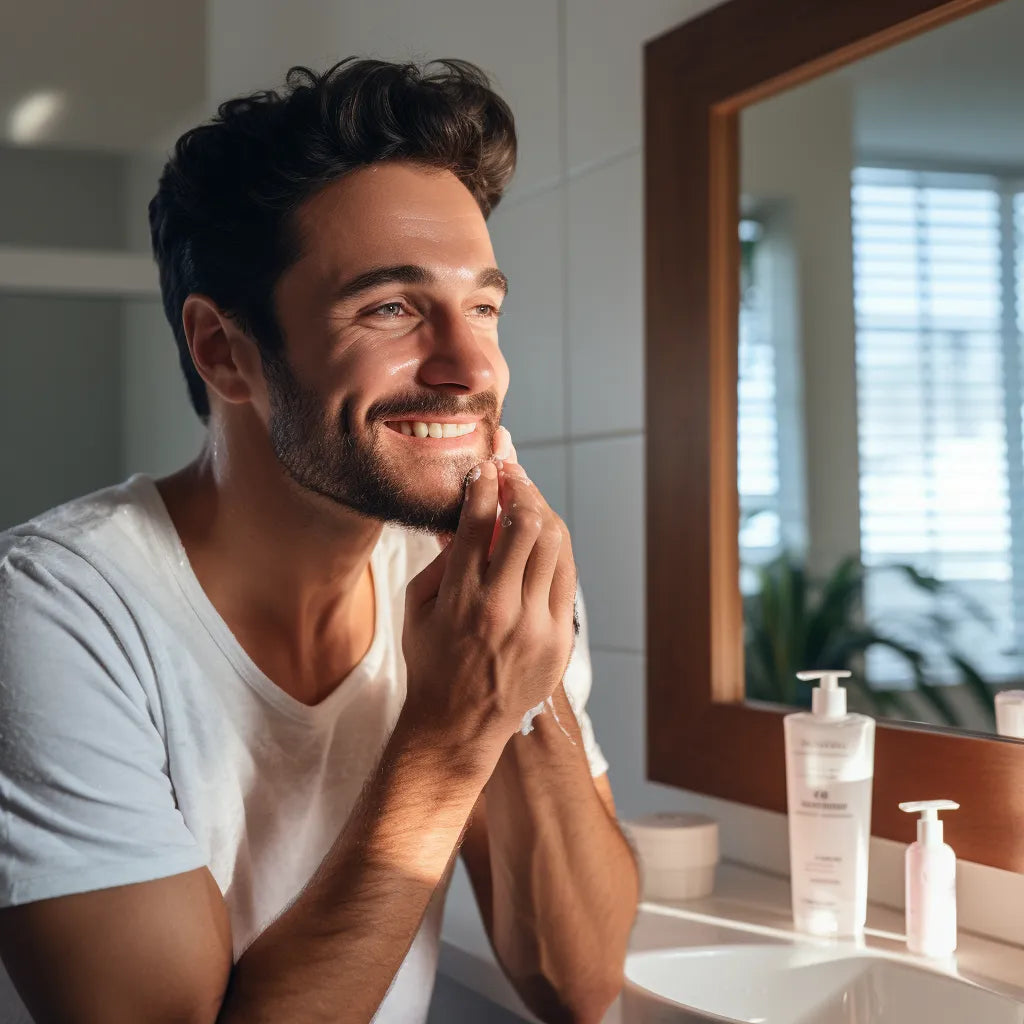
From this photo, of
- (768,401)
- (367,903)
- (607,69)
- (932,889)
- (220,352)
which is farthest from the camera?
(607,69)

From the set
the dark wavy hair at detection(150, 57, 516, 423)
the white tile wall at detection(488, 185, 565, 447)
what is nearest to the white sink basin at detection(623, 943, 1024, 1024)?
the dark wavy hair at detection(150, 57, 516, 423)

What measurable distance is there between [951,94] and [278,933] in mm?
853

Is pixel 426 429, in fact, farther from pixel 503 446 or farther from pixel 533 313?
pixel 533 313

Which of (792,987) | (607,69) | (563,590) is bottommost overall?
(792,987)

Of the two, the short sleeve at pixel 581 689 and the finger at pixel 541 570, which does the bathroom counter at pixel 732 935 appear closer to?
the short sleeve at pixel 581 689

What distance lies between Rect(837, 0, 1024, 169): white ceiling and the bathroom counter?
0.63 m

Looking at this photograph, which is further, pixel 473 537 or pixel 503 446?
pixel 503 446

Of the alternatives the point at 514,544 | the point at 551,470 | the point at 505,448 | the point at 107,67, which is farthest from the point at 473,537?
the point at 107,67

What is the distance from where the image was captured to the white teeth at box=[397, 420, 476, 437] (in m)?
0.99

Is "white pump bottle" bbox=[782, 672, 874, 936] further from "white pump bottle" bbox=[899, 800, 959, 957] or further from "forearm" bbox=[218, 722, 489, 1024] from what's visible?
"forearm" bbox=[218, 722, 489, 1024]

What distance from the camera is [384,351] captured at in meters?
0.98

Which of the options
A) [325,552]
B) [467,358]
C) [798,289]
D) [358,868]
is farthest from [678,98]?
[358,868]

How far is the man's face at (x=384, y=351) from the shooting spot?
3.22 feet

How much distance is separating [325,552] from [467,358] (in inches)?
8.7
